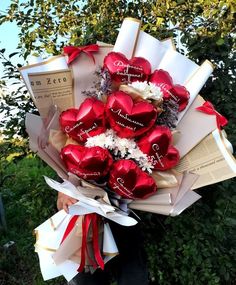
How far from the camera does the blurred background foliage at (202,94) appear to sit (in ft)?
9.86

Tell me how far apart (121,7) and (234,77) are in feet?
3.49

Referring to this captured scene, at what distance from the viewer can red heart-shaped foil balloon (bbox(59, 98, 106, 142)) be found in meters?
1.94

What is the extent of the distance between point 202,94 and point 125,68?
1.20 metres

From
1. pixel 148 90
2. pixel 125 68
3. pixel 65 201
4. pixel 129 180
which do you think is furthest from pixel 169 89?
pixel 65 201

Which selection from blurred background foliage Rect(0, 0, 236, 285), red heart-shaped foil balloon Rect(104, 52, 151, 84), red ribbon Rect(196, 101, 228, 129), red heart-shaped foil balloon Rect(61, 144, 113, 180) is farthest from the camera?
blurred background foliage Rect(0, 0, 236, 285)

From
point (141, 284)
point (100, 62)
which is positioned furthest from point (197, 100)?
point (141, 284)

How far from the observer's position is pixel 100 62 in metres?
2.15

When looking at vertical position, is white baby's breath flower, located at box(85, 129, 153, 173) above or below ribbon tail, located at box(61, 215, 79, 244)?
above

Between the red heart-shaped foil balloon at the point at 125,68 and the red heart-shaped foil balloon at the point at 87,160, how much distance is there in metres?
0.34

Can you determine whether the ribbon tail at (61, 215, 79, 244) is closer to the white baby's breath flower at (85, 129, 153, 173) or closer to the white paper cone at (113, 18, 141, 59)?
the white baby's breath flower at (85, 129, 153, 173)

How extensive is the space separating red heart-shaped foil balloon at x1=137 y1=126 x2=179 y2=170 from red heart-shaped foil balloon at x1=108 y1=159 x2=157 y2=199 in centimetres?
8

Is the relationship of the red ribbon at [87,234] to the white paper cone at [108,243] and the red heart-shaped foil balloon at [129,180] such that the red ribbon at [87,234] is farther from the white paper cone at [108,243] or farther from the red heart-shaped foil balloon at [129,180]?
the red heart-shaped foil balloon at [129,180]

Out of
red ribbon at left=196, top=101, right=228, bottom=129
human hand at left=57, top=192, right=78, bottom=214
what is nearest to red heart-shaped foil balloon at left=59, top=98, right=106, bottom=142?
human hand at left=57, top=192, right=78, bottom=214

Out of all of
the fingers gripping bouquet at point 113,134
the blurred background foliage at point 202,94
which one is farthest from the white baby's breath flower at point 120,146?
the blurred background foliage at point 202,94
